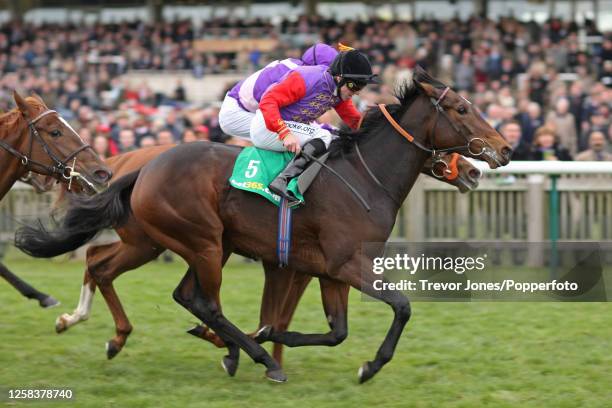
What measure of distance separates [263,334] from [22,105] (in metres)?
1.97

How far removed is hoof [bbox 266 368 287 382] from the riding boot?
2.95ft

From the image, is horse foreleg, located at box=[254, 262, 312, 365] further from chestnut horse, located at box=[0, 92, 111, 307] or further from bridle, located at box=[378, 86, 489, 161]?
chestnut horse, located at box=[0, 92, 111, 307]

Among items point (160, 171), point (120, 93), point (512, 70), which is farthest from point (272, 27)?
point (160, 171)

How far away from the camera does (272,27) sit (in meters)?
18.8

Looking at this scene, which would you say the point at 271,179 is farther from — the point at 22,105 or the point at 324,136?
the point at 22,105

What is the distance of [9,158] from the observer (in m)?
6.04

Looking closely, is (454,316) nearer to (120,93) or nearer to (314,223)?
(314,223)

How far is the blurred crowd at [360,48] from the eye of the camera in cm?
1025

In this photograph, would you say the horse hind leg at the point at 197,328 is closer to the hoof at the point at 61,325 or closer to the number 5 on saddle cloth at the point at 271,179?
the number 5 on saddle cloth at the point at 271,179

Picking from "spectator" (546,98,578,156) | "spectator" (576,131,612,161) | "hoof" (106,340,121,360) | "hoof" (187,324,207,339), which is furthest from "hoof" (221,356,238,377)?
"spectator" (546,98,578,156)

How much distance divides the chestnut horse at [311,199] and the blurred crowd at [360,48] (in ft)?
12.3

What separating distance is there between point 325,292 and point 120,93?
10433mm

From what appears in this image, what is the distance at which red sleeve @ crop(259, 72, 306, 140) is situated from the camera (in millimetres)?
5375

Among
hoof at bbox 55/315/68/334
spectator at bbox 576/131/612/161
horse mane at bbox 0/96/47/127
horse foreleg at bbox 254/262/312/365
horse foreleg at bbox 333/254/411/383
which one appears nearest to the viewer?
horse foreleg at bbox 333/254/411/383
